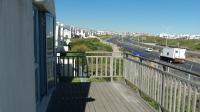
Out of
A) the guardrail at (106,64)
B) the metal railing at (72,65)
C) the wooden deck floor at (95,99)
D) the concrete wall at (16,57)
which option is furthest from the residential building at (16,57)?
the guardrail at (106,64)

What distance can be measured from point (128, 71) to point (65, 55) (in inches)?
78.7

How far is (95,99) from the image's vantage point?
6.96m

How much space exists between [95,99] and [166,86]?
6.92 ft

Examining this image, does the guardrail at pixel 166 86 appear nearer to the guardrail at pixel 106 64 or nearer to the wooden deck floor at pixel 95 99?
the wooden deck floor at pixel 95 99

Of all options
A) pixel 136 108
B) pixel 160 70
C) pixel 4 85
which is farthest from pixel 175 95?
pixel 4 85

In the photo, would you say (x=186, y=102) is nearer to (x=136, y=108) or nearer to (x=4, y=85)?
(x=136, y=108)

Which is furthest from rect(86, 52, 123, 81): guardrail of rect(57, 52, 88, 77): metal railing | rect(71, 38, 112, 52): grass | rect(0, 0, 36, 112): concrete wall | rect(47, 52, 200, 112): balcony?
rect(71, 38, 112, 52): grass

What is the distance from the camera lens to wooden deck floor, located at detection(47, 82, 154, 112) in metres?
6.04

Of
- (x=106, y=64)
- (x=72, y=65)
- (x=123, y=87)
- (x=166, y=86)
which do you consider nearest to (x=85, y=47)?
(x=72, y=65)

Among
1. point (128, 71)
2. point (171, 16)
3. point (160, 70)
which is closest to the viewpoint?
point (160, 70)

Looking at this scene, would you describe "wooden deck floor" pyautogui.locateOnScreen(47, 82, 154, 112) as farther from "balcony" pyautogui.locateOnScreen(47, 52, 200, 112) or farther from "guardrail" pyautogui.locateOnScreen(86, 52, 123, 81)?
"guardrail" pyautogui.locateOnScreen(86, 52, 123, 81)

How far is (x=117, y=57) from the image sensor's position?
30.7ft

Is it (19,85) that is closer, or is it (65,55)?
(19,85)

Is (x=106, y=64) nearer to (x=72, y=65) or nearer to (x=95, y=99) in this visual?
(x=72, y=65)
